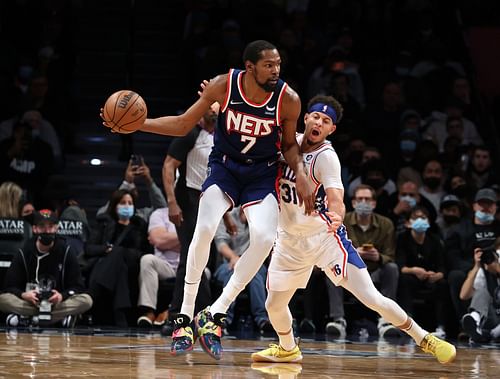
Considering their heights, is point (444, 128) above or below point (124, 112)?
above

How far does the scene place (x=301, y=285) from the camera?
245 inches

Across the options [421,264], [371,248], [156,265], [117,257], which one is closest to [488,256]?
[421,264]

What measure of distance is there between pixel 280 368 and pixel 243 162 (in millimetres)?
1209

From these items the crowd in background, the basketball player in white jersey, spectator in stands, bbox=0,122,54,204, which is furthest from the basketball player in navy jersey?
spectator in stands, bbox=0,122,54,204

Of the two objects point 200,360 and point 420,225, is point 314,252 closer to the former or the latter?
point 200,360

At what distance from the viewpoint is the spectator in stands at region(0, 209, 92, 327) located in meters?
9.14

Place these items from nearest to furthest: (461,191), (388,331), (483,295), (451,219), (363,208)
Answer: (483,295)
(388,331)
(363,208)
(451,219)
(461,191)

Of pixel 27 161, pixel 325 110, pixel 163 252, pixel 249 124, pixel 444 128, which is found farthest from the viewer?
pixel 444 128

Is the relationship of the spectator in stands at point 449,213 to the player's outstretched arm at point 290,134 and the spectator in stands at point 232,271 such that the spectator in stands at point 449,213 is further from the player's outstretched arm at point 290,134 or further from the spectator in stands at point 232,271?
the player's outstretched arm at point 290,134

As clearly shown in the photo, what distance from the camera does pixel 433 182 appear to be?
10.9 meters

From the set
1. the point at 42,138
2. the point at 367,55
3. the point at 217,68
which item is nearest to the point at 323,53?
the point at 367,55

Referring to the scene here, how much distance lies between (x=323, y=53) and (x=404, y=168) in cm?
254

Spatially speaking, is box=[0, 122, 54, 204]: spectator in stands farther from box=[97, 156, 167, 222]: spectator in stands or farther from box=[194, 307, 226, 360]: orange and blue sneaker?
box=[194, 307, 226, 360]: orange and blue sneaker

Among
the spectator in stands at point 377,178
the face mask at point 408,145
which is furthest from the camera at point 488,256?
the face mask at point 408,145
